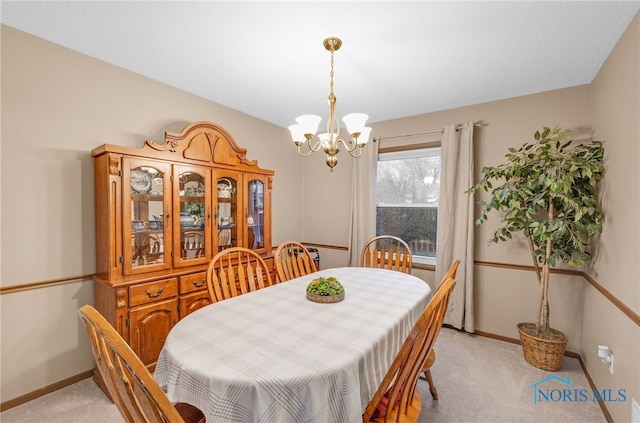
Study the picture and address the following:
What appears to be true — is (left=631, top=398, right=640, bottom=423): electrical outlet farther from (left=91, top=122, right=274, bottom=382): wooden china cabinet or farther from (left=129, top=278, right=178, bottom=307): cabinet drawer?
(left=129, top=278, right=178, bottom=307): cabinet drawer

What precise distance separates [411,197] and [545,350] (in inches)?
75.3

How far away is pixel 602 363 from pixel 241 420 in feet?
8.06

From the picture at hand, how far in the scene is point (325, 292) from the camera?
5.57 ft

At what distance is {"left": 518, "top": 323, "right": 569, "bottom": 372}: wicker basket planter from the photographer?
89.9 inches

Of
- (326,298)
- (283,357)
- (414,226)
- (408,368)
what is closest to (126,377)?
(283,357)

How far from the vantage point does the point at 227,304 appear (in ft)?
5.35

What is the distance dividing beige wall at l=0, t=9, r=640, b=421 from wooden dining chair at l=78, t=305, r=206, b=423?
1.64m

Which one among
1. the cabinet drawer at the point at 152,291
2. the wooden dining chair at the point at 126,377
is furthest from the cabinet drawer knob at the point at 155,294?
the wooden dining chair at the point at 126,377

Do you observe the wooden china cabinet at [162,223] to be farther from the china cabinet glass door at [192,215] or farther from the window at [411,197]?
the window at [411,197]

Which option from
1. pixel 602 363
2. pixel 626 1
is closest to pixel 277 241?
pixel 602 363

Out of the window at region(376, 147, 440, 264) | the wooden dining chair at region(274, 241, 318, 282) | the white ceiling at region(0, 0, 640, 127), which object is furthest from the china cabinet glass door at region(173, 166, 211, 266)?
the window at region(376, 147, 440, 264)

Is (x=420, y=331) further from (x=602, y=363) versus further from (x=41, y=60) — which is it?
(x=41, y=60)

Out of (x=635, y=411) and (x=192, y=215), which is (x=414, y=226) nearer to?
(x=635, y=411)

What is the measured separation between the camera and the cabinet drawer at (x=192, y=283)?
7.59 ft
